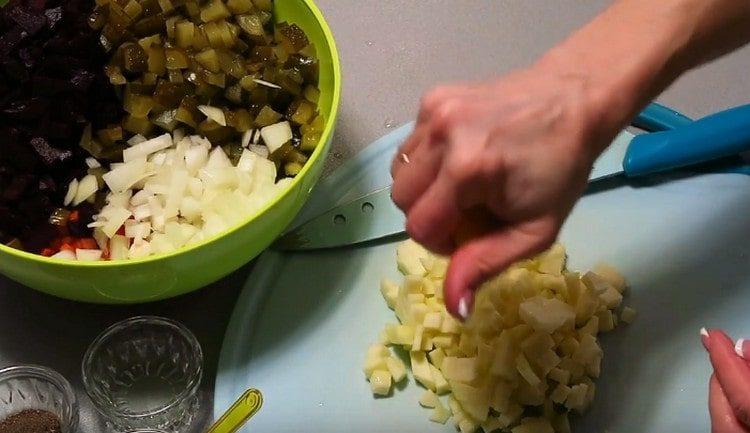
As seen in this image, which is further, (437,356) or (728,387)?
(437,356)

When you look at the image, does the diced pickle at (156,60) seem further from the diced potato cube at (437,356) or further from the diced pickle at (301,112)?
the diced potato cube at (437,356)

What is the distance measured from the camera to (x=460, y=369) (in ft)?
3.34

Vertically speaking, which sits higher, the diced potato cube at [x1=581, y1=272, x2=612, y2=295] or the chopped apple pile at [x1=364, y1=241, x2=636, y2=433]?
the diced potato cube at [x1=581, y1=272, x2=612, y2=295]

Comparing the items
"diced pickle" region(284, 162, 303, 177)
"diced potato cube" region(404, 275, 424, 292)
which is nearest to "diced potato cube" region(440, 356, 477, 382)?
"diced potato cube" region(404, 275, 424, 292)

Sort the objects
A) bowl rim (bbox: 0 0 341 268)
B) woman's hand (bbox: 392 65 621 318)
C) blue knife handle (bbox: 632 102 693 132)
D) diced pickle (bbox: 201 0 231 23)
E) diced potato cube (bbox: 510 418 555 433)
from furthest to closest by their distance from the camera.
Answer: blue knife handle (bbox: 632 102 693 132) → diced pickle (bbox: 201 0 231 23) → diced potato cube (bbox: 510 418 555 433) → bowl rim (bbox: 0 0 341 268) → woman's hand (bbox: 392 65 621 318)

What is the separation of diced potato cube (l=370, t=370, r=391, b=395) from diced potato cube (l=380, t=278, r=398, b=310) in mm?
101

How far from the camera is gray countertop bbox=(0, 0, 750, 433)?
3.78ft

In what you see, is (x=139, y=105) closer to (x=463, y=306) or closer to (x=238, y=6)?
(x=238, y=6)

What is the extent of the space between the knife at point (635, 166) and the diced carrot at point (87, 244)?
239mm

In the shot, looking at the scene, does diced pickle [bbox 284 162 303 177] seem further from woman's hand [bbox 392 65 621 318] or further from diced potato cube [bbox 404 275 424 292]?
woman's hand [bbox 392 65 621 318]

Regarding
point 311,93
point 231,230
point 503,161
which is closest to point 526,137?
point 503,161

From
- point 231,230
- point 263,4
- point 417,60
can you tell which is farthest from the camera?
point 417,60

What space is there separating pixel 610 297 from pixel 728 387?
0.20 meters

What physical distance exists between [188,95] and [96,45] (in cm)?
14
